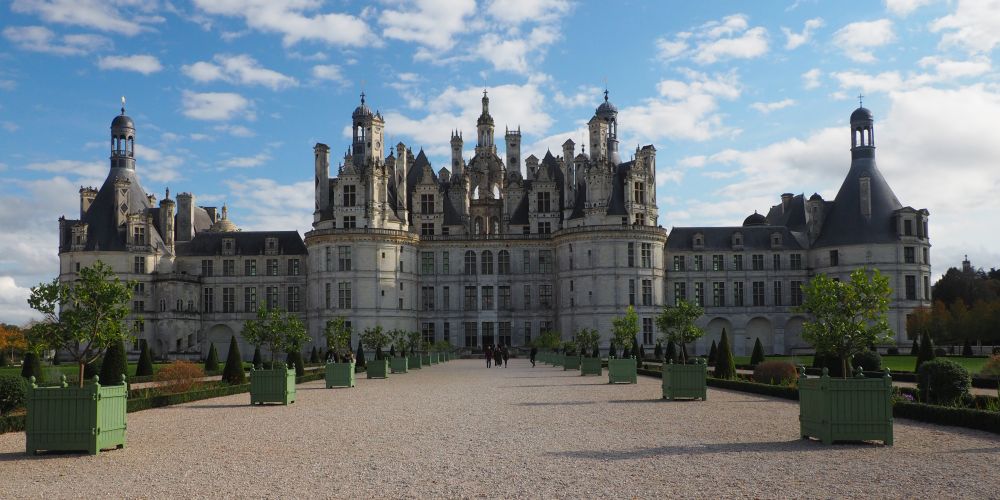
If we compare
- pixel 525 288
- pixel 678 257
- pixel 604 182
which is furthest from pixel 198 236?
pixel 678 257

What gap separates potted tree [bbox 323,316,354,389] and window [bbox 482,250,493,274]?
24.0 m

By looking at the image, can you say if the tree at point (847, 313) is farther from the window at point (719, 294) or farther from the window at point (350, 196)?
the window at point (719, 294)

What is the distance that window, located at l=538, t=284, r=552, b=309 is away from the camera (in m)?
76.4

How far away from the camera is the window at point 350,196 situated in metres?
71.2

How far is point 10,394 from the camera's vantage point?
20.5 m

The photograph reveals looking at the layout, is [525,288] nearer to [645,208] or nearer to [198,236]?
[645,208]

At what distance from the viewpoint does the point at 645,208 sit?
236 ft

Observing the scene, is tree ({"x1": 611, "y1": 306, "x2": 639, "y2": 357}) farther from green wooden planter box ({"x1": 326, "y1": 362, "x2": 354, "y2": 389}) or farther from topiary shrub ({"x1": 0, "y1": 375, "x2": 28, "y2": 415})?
topiary shrub ({"x1": 0, "y1": 375, "x2": 28, "y2": 415})

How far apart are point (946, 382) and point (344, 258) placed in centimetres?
5411

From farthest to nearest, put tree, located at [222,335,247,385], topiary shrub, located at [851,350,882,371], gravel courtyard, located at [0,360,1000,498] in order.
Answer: topiary shrub, located at [851,350,882,371] → tree, located at [222,335,247,385] → gravel courtyard, located at [0,360,1000,498]

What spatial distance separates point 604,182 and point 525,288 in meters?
11.6

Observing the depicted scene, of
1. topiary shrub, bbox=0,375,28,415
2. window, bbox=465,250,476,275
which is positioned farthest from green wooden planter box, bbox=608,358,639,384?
window, bbox=465,250,476,275

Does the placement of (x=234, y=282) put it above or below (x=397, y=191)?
below

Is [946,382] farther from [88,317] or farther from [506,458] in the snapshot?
[88,317]
